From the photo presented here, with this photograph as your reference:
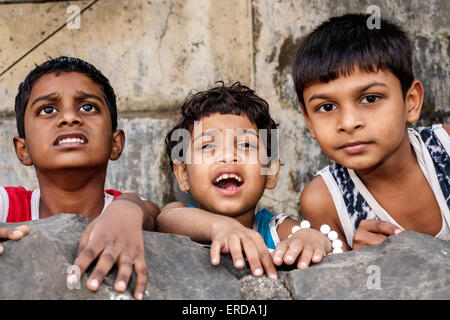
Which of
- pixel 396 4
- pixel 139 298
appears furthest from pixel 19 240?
pixel 396 4

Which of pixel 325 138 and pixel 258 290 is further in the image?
pixel 325 138

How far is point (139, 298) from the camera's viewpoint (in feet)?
4.21

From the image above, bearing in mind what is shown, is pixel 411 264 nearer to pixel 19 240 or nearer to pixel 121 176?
pixel 19 240

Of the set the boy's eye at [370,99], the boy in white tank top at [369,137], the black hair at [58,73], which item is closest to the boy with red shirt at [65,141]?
the black hair at [58,73]

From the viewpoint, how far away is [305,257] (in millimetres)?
1525

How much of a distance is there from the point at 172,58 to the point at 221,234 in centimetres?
179

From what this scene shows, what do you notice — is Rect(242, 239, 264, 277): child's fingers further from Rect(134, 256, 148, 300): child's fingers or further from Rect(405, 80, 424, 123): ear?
Rect(405, 80, 424, 123): ear

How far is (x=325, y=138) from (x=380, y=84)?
297 millimetres

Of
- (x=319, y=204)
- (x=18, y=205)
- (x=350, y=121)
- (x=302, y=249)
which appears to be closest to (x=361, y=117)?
(x=350, y=121)

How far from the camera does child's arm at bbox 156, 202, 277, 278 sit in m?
1.48

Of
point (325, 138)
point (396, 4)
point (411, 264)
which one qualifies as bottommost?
point (411, 264)

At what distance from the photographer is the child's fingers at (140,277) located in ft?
4.24
